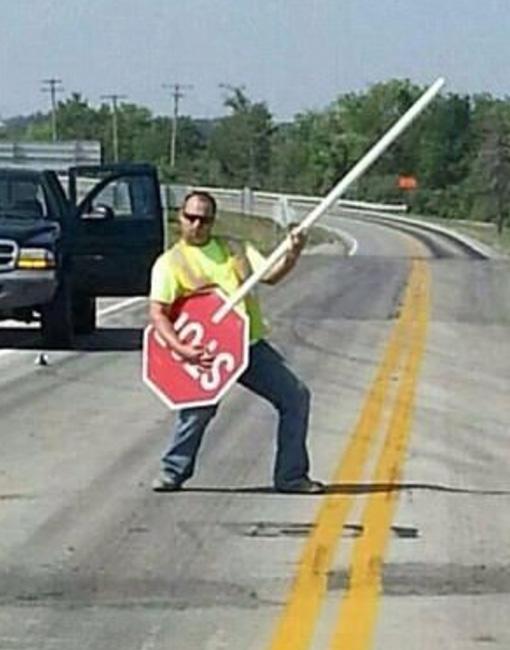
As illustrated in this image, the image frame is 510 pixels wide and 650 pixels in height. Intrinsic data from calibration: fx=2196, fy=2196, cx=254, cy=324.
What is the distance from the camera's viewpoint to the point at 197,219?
11766 mm

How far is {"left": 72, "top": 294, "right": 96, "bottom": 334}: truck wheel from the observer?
82.4 ft

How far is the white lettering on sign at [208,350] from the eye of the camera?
11.9 meters

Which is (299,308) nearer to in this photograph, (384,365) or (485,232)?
(384,365)

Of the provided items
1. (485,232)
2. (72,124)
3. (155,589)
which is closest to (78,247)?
(155,589)

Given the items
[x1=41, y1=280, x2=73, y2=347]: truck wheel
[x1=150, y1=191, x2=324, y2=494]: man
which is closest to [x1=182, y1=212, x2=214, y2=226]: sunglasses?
[x1=150, y1=191, x2=324, y2=494]: man

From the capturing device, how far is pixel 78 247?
2364cm

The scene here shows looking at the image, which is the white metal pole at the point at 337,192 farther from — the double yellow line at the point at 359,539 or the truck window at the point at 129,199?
the truck window at the point at 129,199

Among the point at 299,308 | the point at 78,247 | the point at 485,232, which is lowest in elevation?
the point at 485,232

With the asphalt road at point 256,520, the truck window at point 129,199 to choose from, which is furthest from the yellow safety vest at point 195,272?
the truck window at point 129,199

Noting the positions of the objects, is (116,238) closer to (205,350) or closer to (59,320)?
(59,320)

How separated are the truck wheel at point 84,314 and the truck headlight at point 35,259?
1598 mm

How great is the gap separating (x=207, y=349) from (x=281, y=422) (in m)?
0.79

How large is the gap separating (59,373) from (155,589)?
11329 mm

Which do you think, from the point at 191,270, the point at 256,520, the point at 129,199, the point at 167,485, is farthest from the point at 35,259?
the point at 256,520
